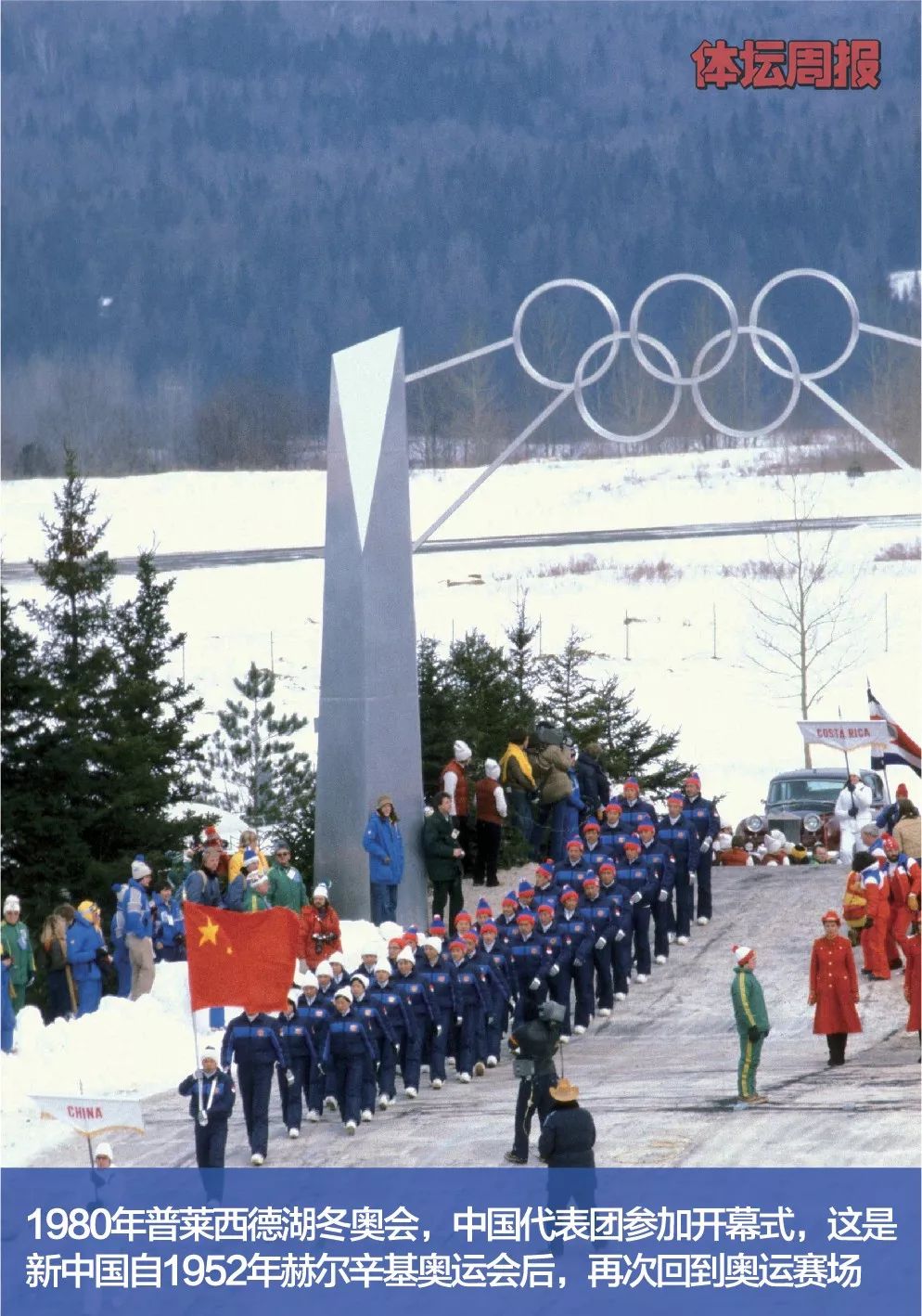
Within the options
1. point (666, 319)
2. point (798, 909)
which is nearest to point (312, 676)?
point (798, 909)

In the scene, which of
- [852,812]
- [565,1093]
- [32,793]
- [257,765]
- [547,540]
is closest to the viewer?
[565,1093]

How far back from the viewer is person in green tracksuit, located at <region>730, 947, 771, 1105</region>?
16.8 metres

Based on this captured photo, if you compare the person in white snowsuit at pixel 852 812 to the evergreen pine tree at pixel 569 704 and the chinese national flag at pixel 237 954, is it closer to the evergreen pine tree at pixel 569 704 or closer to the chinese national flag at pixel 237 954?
the evergreen pine tree at pixel 569 704

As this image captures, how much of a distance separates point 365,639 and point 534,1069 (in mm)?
8251

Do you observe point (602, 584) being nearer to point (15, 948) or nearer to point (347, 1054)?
point (15, 948)

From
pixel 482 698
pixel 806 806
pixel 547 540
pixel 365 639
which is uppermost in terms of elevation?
pixel 547 540

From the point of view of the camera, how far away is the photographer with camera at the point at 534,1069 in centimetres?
1520

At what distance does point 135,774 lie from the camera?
94.3ft

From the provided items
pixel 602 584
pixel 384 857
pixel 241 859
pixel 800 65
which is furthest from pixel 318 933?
pixel 602 584

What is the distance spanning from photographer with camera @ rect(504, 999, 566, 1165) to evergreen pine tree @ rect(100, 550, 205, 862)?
43.4 feet

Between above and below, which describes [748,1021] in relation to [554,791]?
below

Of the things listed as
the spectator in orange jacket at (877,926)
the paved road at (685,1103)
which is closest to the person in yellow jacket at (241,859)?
the paved road at (685,1103)

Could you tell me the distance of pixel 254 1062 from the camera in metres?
16.0

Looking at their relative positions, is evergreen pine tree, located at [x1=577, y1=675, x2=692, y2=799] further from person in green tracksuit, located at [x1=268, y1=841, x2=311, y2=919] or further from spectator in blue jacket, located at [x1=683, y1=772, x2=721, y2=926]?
person in green tracksuit, located at [x1=268, y1=841, x2=311, y2=919]
